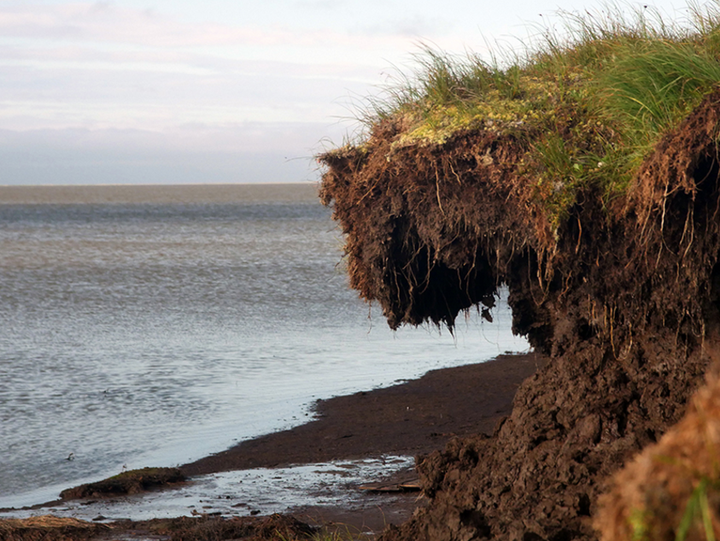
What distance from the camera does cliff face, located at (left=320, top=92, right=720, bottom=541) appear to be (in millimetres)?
4188

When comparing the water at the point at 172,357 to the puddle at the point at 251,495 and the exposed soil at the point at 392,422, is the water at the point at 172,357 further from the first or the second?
the puddle at the point at 251,495

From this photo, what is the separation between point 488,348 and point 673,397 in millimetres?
11173

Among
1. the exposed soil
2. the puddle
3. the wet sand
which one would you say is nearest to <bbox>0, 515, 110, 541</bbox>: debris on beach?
the puddle

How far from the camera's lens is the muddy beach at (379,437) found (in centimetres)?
692

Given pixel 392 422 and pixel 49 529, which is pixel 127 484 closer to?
pixel 49 529

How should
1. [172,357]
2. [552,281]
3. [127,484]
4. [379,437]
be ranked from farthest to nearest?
[172,357], [379,437], [127,484], [552,281]

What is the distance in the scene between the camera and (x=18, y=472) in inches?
366

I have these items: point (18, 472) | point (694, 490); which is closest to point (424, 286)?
point (694, 490)

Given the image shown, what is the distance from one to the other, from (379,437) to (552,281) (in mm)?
5241

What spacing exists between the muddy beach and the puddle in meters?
0.04

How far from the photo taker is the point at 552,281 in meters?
5.18

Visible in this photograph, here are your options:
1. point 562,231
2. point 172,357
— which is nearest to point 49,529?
point 562,231

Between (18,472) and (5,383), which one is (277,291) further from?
(18,472)

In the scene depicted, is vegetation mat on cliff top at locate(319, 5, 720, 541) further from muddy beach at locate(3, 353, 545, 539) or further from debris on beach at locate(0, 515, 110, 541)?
debris on beach at locate(0, 515, 110, 541)
